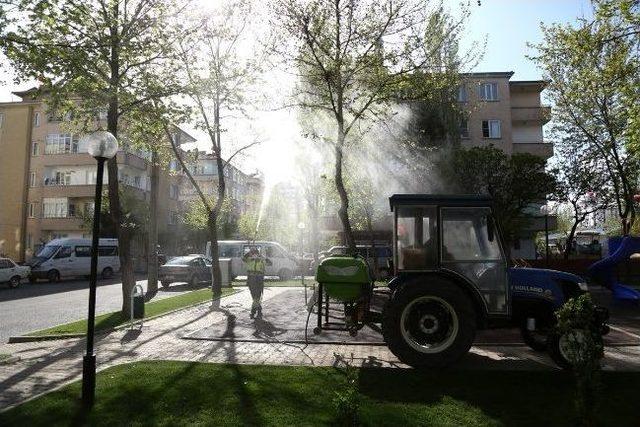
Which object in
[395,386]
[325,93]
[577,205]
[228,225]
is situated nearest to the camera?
[395,386]

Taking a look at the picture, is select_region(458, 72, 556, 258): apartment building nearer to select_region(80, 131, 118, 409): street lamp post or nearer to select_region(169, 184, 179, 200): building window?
select_region(169, 184, 179, 200): building window

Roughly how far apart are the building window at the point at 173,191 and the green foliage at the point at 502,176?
40.7 metres

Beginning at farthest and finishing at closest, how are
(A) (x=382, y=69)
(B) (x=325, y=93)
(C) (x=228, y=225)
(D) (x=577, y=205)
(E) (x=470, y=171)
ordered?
(C) (x=228, y=225)
(D) (x=577, y=205)
(E) (x=470, y=171)
(B) (x=325, y=93)
(A) (x=382, y=69)

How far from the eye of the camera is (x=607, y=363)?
812cm

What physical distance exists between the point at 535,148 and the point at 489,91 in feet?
19.3

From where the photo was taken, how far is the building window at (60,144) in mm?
46375

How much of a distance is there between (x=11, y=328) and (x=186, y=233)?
48.1 m

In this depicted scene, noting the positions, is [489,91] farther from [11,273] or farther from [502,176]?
[11,273]

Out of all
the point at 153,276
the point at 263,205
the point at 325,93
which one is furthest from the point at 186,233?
the point at 325,93

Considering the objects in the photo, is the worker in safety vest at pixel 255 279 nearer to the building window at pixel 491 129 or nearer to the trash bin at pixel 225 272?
the trash bin at pixel 225 272

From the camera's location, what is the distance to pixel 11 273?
25125 millimetres

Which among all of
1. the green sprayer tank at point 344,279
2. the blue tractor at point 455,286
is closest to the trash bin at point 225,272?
the green sprayer tank at point 344,279

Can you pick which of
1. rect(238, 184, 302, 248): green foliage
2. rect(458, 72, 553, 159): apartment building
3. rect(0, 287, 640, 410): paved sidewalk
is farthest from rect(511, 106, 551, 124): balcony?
rect(0, 287, 640, 410): paved sidewalk

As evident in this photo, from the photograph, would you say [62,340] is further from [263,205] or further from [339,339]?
[263,205]
